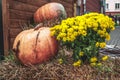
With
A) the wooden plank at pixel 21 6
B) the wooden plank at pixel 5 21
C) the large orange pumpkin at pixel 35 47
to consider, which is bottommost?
the large orange pumpkin at pixel 35 47

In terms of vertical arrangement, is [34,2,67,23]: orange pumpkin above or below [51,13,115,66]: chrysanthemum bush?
above

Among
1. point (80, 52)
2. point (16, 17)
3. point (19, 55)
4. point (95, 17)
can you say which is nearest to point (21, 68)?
point (19, 55)

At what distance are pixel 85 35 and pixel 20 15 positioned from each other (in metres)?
2.65

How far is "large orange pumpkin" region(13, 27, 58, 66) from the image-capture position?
5.16 metres

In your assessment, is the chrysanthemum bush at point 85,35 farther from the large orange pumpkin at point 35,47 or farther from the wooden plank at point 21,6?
the wooden plank at point 21,6

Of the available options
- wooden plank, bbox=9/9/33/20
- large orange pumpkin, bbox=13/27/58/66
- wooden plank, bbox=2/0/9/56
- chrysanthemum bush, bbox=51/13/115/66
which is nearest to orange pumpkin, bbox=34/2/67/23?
wooden plank, bbox=9/9/33/20

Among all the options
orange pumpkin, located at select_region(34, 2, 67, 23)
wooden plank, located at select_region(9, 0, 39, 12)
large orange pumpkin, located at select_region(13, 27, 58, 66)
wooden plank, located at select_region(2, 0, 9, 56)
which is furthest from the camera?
orange pumpkin, located at select_region(34, 2, 67, 23)

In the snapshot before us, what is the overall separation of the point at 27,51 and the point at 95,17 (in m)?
1.22

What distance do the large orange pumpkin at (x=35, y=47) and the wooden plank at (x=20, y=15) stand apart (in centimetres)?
156

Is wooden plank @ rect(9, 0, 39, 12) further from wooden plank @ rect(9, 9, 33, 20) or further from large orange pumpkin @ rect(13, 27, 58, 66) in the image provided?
large orange pumpkin @ rect(13, 27, 58, 66)

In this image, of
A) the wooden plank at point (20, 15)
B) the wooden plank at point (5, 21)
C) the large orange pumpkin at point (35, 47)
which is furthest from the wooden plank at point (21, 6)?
the large orange pumpkin at point (35, 47)

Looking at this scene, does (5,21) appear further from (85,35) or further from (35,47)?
(85,35)

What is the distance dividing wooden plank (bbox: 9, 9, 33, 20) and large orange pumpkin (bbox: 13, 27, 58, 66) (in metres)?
1.56

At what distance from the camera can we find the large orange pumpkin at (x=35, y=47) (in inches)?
203
